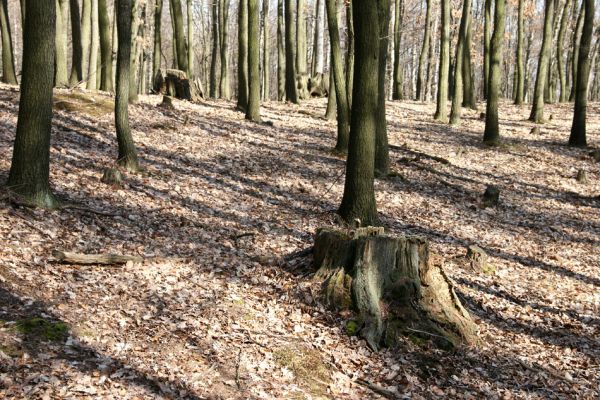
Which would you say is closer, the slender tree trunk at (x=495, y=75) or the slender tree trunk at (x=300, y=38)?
the slender tree trunk at (x=495, y=75)

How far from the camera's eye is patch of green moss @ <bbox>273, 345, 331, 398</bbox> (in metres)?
5.20

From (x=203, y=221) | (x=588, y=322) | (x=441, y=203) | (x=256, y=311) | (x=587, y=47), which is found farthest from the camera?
(x=587, y=47)

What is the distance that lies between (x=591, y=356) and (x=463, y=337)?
5.81ft

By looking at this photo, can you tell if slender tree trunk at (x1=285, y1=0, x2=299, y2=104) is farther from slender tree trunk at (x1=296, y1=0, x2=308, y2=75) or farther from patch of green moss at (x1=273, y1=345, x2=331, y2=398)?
patch of green moss at (x1=273, y1=345, x2=331, y2=398)

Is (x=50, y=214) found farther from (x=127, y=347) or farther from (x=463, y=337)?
(x=463, y=337)

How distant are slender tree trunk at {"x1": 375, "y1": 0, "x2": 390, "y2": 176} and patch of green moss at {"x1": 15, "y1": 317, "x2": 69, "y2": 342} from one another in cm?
812

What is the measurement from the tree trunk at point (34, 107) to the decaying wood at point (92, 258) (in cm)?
168

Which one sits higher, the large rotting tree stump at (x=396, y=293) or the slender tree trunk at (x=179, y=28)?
the slender tree trunk at (x=179, y=28)

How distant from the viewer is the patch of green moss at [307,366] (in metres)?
5.20

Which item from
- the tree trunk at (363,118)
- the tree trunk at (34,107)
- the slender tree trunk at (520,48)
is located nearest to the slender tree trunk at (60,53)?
the tree trunk at (34,107)

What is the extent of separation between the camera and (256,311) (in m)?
6.39

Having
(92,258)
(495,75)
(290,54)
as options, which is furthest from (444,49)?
(92,258)

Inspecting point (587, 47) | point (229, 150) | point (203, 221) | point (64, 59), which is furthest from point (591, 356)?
point (64, 59)

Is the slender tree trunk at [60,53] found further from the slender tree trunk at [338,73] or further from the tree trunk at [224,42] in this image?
the tree trunk at [224,42]
